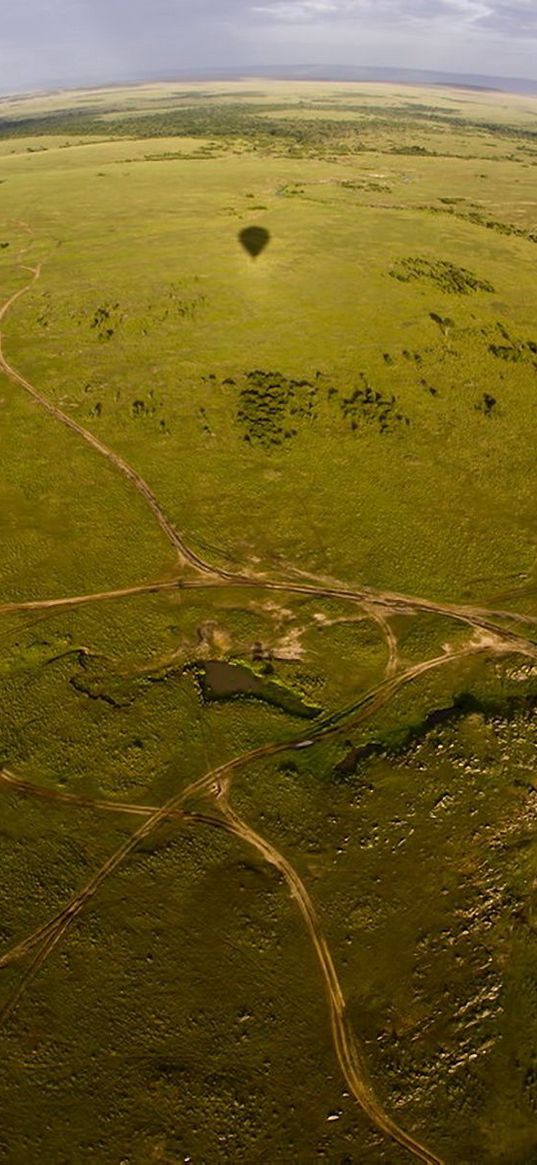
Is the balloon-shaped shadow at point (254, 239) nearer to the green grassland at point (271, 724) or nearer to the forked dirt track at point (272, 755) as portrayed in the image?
the green grassland at point (271, 724)

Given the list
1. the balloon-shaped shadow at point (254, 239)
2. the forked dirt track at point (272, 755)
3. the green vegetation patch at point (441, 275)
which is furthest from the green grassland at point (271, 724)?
the balloon-shaped shadow at point (254, 239)

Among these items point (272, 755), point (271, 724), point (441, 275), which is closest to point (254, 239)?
point (441, 275)

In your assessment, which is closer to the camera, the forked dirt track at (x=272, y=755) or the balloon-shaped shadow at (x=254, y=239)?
the forked dirt track at (x=272, y=755)

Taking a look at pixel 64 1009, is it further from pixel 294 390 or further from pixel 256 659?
pixel 294 390

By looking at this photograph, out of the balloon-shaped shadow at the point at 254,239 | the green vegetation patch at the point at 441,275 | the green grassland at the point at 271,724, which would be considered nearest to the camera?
the green grassland at the point at 271,724

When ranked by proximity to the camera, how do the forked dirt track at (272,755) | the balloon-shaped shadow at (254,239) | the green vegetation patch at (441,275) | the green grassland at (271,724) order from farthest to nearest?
Result: the balloon-shaped shadow at (254,239) < the green vegetation patch at (441,275) < the forked dirt track at (272,755) < the green grassland at (271,724)

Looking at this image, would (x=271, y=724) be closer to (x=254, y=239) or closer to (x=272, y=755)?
(x=272, y=755)

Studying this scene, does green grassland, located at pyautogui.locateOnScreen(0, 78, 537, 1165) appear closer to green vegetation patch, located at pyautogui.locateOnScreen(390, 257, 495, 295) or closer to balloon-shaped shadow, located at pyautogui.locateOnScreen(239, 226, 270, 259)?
green vegetation patch, located at pyautogui.locateOnScreen(390, 257, 495, 295)
